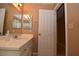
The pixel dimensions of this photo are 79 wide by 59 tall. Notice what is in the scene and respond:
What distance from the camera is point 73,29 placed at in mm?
2709

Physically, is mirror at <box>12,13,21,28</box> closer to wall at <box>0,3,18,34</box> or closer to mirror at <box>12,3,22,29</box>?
mirror at <box>12,3,22,29</box>

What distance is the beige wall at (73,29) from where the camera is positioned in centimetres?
267

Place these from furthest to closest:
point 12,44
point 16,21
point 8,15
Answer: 1. point 16,21
2. point 8,15
3. point 12,44

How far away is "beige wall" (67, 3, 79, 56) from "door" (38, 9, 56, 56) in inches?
65.1

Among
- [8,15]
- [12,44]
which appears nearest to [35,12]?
[8,15]

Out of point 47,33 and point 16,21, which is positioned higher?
point 16,21

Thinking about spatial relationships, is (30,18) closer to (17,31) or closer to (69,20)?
(17,31)

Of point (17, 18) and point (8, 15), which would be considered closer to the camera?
point (8, 15)

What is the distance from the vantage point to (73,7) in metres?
2.74

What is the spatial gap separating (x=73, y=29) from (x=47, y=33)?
1.75 m

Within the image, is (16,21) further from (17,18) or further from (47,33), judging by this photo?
(47,33)

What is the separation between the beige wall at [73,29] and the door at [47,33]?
5.42ft

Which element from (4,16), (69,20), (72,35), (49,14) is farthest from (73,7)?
(4,16)

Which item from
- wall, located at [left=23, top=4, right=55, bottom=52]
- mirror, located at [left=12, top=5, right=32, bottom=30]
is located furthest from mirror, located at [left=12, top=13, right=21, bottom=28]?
wall, located at [left=23, top=4, right=55, bottom=52]
